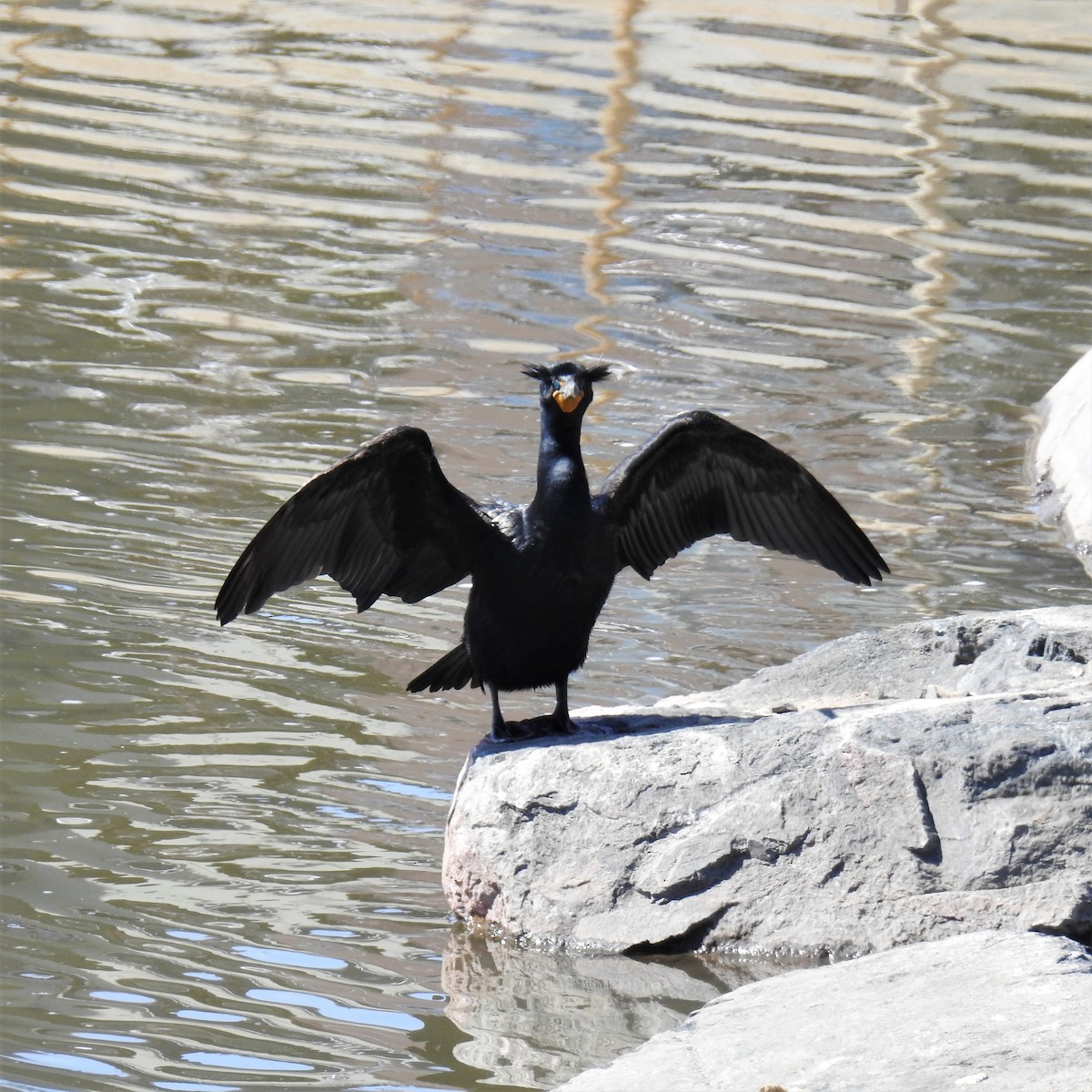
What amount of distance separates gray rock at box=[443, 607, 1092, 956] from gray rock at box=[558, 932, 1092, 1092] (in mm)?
437

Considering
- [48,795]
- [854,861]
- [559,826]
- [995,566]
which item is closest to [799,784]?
[854,861]

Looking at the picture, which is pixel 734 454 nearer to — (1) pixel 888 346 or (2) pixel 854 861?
(2) pixel 854 861

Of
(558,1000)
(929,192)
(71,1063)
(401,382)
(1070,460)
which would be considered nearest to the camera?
(71,1063)

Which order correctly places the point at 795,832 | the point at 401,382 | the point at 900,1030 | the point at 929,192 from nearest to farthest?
the point at 900,1030
the point at 795,832
the point at 401,382
the point at 929,192

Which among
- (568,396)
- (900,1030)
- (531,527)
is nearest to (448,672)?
(531,527)

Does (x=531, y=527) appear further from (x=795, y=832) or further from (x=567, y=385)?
(x=795, y=832)

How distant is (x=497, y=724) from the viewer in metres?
5.17

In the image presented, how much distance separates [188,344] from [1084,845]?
611 centimetres

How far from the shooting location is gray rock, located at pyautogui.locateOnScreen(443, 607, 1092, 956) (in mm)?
4621

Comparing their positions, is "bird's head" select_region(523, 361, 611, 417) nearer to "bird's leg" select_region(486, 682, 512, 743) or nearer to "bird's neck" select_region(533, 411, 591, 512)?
"bird's neck" select_region(533, 411, 591, 512)

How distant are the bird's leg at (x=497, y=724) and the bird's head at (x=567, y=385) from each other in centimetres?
75

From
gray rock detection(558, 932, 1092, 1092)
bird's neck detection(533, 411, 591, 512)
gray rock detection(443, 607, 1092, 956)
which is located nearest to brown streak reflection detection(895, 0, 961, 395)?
bird's neck detection(533, 411, 591, 512)

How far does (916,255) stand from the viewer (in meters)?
12.0

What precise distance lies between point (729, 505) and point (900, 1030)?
2.15 metres
